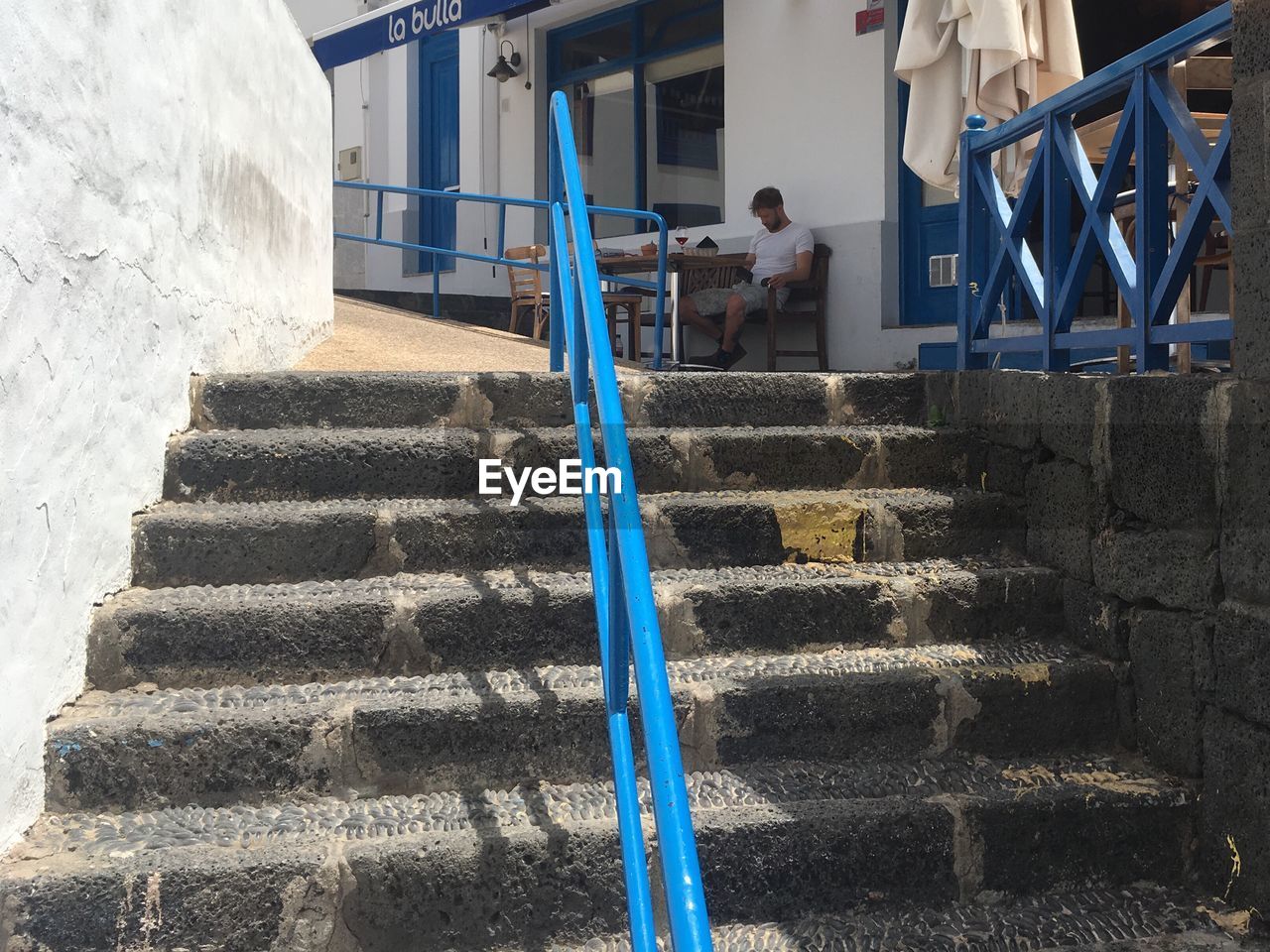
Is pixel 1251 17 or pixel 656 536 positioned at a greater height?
pixel 1251 17

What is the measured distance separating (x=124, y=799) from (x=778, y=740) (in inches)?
54.0

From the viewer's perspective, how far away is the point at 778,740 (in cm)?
264

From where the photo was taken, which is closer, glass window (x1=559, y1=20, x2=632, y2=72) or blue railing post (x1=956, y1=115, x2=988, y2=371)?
blue railing post (x1=956, y1=115, x2=988, y2=371)

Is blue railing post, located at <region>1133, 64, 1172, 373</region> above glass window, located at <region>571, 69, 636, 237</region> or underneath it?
underneath

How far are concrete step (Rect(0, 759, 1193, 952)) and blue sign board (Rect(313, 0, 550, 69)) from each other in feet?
20.7

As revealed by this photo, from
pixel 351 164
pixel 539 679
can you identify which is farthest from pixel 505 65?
pixel 539 679

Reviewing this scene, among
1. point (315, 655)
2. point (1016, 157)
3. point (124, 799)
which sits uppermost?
point (1016, 157)

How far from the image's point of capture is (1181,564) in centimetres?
256

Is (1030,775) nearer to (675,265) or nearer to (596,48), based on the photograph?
(675,265)

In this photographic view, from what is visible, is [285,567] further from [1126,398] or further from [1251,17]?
[1251,17]

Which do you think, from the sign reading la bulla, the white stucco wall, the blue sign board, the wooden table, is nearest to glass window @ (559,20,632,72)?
the blue sign board

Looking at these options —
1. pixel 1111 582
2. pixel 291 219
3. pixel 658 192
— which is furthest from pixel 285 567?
pixel 658 192

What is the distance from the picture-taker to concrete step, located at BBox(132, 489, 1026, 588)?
2850 millimetres

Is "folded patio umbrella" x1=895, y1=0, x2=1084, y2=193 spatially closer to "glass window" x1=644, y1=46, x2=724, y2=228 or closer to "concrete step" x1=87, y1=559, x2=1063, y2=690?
"concrete step" x1=87, y1=559, x2=1063, y2=690
